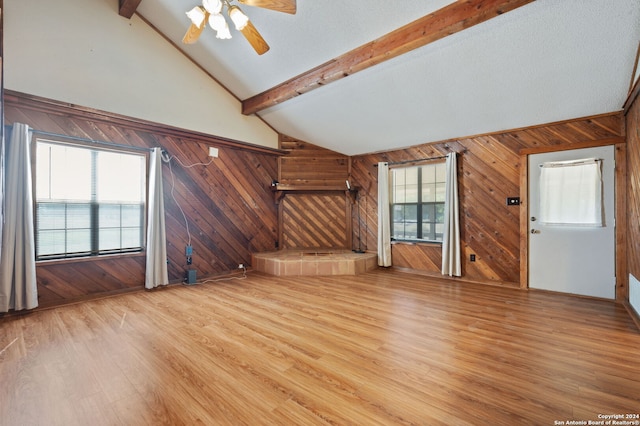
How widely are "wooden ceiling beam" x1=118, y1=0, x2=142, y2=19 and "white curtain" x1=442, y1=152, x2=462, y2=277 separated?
16.5 feet

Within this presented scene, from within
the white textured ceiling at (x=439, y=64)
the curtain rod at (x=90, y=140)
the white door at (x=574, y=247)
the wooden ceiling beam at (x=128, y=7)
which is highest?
the wooden ceiling beam at (x=128, y=7)

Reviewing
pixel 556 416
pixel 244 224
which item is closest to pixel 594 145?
pixel 556 416

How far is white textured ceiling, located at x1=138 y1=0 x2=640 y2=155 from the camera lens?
8.17 ft

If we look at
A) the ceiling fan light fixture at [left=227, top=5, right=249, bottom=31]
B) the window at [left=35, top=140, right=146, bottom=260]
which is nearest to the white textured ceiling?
the ceiling fan light fixture at [left=227, top=5, right=249, bottom=31]

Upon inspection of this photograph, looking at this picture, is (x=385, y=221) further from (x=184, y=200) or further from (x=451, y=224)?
→ (x=184, y=200)

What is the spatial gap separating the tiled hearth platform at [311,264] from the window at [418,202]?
0.94 metres

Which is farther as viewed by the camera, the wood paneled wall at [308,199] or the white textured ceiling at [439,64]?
the wood paneled wall at [308,199]

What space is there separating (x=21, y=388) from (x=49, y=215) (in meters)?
2.42

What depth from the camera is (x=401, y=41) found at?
114 inches

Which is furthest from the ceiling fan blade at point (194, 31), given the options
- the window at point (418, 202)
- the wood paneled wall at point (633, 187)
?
the wood paneled wall at point (633, 187)

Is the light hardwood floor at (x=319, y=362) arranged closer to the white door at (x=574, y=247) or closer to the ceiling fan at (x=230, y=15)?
the white door at (x=574, y=247)

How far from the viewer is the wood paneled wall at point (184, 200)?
327cm

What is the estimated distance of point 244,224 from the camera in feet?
17.2

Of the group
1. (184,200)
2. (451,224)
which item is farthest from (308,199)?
(451,224)
